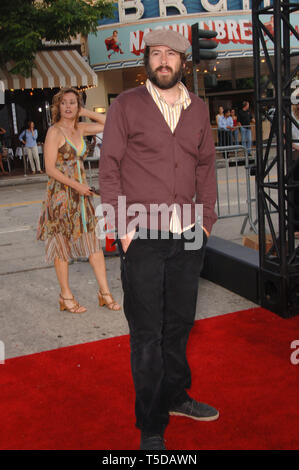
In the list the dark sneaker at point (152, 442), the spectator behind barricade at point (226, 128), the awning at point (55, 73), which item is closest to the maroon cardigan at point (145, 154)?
the dark sneaker at point (152, 442)

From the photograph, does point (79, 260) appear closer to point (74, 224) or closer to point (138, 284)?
point (74, 224)

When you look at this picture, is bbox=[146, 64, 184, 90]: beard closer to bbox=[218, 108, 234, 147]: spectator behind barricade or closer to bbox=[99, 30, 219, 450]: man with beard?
bbox=[99, 30, 219, 450]: man with beard

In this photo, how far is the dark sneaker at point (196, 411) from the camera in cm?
314

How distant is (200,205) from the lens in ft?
9.91

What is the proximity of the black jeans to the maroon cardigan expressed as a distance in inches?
6.3

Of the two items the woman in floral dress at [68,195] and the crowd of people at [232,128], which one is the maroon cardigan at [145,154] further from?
the crowd of people at [232,128]

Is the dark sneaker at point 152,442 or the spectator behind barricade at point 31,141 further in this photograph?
the spectator behind barricade at point 31,141

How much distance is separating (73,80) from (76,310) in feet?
56.4

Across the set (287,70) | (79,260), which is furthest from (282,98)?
(79,260)

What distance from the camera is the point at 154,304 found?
9.18ft

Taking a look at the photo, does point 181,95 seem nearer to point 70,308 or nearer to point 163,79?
point 163,79

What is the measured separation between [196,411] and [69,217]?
236 centimetres

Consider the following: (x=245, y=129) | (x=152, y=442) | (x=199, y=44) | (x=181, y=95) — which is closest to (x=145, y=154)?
(x=181, y=95)

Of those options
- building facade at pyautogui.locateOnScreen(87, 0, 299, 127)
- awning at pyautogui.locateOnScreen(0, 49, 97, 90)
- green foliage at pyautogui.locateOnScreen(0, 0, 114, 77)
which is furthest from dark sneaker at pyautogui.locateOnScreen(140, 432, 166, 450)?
building facade at pyautogui.locateOnScreen(87, 0, 299, 127)
